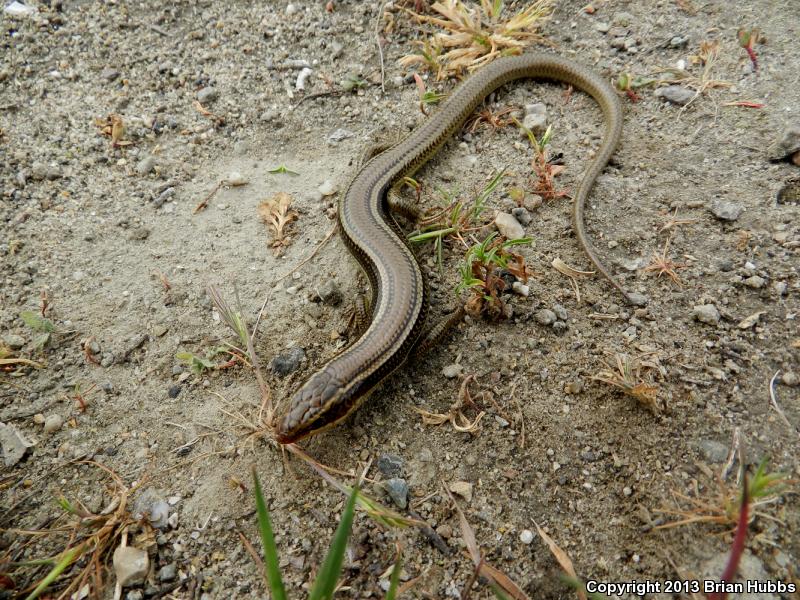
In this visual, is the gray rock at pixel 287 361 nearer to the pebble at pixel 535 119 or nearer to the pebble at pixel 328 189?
the pebble at pixel 328 189

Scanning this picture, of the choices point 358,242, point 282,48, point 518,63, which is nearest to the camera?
point 358,242

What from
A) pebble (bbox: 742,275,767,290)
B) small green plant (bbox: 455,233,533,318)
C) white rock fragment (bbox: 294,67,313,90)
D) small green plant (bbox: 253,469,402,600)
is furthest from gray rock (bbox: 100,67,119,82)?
pebble (bbox: 742,275,767,290)

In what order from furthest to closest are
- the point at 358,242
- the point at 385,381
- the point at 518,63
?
the point at 518,63, the point at 358,242, the point at 385,381

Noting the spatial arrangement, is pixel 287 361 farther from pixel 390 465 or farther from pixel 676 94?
pixel 676 94

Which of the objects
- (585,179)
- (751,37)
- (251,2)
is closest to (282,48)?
(251,2)

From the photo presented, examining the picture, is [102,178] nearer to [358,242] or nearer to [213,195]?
[213,195]

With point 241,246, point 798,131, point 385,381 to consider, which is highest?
point 798,131

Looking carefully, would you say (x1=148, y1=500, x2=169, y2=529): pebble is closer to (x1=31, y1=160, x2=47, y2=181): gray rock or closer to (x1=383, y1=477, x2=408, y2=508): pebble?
(x1=383, y1=477, x2=408, y2=508): pebble
